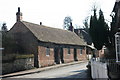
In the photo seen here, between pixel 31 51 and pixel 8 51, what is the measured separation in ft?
12.9

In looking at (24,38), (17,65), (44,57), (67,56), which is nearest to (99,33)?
(44,57)

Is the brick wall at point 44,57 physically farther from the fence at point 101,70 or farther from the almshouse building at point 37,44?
the fence at point 101,70

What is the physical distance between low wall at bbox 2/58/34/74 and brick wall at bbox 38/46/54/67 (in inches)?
87.5

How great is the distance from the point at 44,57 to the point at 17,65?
6.56 meters

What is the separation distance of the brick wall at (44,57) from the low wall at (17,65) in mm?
Result: 2222

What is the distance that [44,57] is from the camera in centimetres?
3038

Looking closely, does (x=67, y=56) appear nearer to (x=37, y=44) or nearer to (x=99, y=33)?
(x=37, y=44)

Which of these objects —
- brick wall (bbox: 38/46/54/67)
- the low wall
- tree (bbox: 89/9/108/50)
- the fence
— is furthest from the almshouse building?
the fence

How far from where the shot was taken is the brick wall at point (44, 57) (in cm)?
2922

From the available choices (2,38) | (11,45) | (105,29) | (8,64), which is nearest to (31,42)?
(11,45)

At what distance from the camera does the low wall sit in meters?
22.9

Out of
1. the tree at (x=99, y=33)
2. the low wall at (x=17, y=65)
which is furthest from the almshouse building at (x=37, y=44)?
the tree at (x=99, y=33)

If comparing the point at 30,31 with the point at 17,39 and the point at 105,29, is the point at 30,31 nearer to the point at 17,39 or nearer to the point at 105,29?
the point at 17,39

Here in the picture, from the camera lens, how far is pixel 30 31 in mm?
29609
